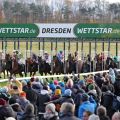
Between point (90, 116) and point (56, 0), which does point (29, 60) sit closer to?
point (90, 116)

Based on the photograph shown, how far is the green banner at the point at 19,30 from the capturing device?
2950 cm

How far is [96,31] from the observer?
29250 mm

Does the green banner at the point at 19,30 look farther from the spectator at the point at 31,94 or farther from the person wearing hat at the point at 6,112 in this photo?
the person wearing hat at the point at 6,112

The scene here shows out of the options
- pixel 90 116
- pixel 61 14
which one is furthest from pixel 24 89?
pixel 61 14

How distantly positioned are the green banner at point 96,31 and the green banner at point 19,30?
2253 millimetres

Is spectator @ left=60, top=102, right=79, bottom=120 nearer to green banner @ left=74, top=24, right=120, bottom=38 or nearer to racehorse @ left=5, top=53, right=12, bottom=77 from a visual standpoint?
green banner @ left=74, top=24, right=120, bottom=38

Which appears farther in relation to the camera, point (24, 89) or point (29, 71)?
point (29, 71)

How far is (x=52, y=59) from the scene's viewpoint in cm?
3023

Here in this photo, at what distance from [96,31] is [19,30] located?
13.5ft

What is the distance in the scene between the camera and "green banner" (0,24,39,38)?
29.5 m

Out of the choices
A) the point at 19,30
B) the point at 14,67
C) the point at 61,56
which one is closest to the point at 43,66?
the point at 61,56

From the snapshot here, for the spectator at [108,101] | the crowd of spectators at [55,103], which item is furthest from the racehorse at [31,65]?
the spectator at [108,101]

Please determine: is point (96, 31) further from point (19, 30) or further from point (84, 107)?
point (84, 107)

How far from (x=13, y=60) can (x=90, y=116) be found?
2014 centimetres
